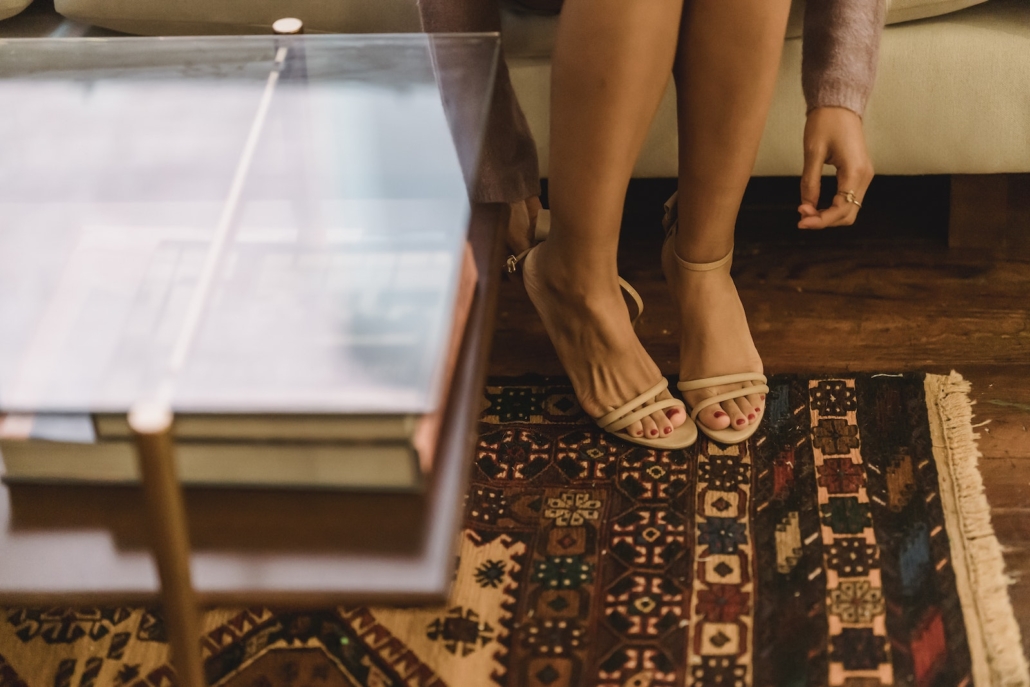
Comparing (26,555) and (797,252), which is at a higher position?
(26,555)

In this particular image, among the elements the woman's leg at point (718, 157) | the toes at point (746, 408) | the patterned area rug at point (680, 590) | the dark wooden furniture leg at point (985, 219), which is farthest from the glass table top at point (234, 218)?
the dark wooden furniture leg at point (985, 219)

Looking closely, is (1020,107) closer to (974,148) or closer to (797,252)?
(974,148)

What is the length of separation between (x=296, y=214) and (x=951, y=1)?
2.64ft

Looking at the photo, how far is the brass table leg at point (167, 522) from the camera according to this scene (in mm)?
512

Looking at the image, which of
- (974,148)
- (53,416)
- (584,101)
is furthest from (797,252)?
(53,416)

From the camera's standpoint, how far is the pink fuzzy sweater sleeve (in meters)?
0.98

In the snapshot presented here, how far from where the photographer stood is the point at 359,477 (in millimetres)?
616

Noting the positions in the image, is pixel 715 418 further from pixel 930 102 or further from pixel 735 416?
pixel 930 102

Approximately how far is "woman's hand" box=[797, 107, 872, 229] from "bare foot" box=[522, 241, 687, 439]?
0.22 m

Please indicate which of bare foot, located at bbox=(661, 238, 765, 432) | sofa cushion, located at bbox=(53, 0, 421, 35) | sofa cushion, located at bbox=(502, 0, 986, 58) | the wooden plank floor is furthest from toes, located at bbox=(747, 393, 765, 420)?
sofa cushion, located at bbox=(53, 0, 421, 35)

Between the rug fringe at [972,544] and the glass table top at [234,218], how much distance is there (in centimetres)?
53

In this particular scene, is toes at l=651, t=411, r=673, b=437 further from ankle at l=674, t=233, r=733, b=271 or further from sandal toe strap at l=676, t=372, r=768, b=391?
ankle at l=674, t=233, r=733, b=271

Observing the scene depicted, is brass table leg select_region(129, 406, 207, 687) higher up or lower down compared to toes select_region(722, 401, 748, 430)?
higher up

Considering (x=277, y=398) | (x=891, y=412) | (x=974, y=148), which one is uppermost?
(x=277, y=398)
